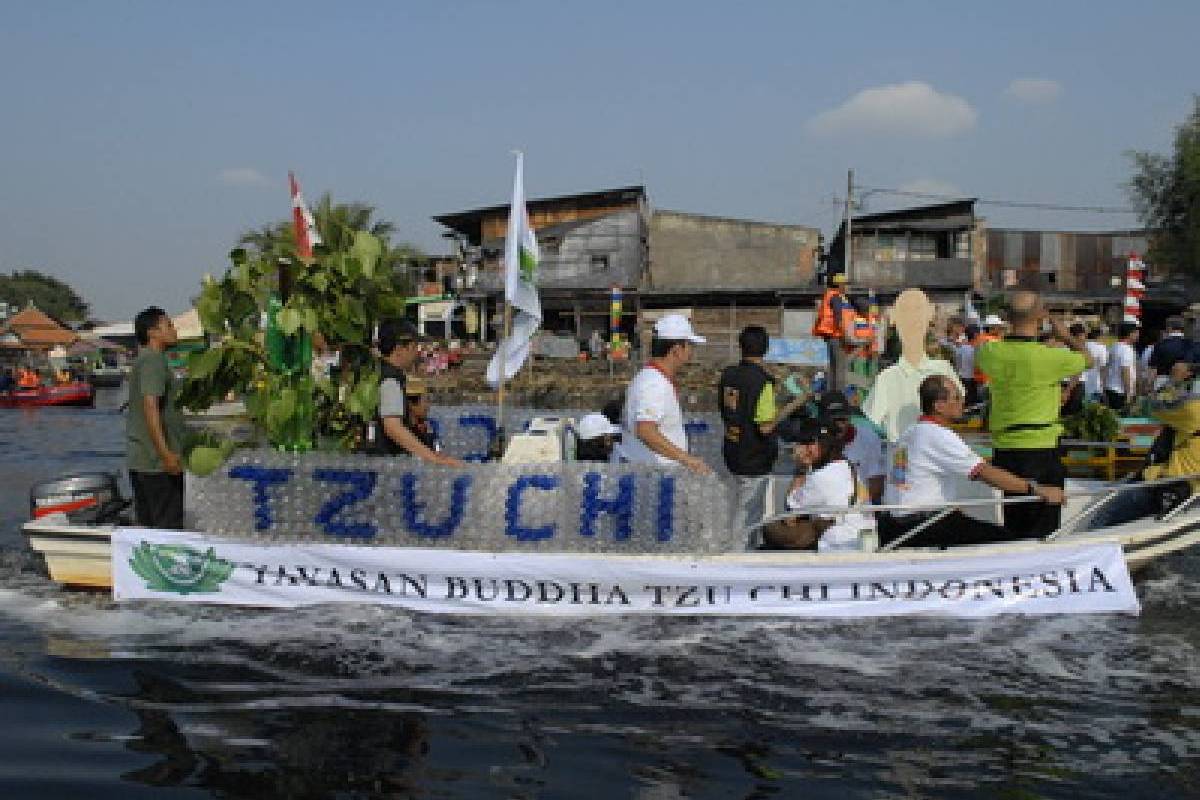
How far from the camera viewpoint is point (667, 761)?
4934mm

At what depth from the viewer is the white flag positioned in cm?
796

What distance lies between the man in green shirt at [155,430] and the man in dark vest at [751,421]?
12.4 ft

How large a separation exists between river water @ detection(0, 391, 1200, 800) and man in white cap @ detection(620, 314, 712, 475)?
1089 mm

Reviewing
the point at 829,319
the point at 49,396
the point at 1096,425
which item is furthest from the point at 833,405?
the point at 49,396

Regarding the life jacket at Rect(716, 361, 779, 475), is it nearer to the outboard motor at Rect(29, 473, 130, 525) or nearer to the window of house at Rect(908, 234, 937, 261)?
the outboard motor at Rect(29, 473, 130, 525)

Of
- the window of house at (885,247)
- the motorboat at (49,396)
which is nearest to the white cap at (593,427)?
the motorboat at (49,396)

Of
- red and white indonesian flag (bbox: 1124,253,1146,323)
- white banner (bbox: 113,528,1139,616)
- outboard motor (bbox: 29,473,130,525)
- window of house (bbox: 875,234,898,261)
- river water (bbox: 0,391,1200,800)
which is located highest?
window of house (bbox: 875,234,898,261)

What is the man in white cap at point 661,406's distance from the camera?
22.3 ft

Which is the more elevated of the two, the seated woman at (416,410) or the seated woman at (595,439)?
the seated woman at (416,410)

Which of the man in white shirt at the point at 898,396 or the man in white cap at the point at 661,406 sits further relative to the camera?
the man in white shirt at the point at 898,396

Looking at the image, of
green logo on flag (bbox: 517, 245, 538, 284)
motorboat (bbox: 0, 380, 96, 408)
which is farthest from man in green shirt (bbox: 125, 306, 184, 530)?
motorboat (bbox: 0, 380, 96, 408)

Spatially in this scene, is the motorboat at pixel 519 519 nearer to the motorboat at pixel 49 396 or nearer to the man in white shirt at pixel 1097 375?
the man in white shirt at pixel 1097 375

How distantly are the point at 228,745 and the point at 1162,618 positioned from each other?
6020 millimetres

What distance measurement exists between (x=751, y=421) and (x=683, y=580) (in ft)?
4.94
